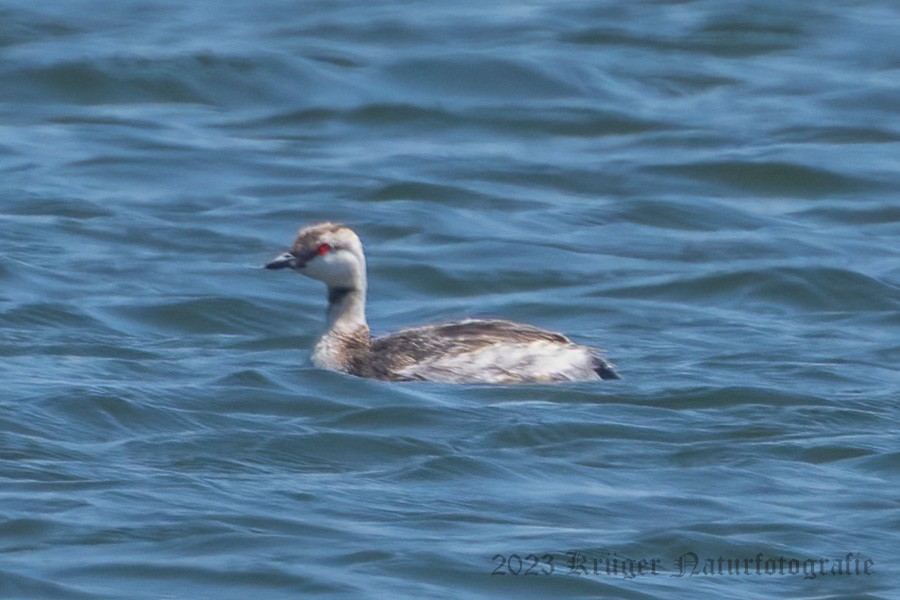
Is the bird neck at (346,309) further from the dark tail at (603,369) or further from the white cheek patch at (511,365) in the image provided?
the dark tail at (603,369)

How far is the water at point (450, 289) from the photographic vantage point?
926 centimetres

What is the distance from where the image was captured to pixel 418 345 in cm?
1229

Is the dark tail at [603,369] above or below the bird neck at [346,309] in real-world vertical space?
below

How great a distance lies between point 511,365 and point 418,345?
20.9 inches

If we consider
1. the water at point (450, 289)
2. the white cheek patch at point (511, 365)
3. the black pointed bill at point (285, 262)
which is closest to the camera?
the water at point (450, 289)

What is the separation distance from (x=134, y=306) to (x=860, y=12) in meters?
12.9

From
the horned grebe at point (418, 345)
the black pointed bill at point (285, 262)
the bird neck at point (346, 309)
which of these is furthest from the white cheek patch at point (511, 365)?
the black pointed bill at point (285, 262)

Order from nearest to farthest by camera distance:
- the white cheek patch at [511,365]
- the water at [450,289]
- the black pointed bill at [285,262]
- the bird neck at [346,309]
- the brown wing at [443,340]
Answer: the water at [450,289] < the white cheek patch at [511,365] < the brown wing at [443,340] < the black pointed bill at [285,262] < the bird neck at [346,309]

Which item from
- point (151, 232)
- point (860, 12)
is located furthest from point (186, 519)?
point (860, 12)

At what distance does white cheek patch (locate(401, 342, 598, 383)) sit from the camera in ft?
39.3

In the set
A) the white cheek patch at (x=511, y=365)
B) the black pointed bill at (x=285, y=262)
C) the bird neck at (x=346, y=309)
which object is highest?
the black pointed bill at (x=285, y=262)

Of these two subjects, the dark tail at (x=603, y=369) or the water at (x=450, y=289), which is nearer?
the water at (x=450, y=289)

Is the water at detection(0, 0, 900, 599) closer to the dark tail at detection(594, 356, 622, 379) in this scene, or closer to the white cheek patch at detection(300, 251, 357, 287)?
the dark tail at detection(594, 356, 622, 379)

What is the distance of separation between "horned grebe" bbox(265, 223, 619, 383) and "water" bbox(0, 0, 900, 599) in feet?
0.57
